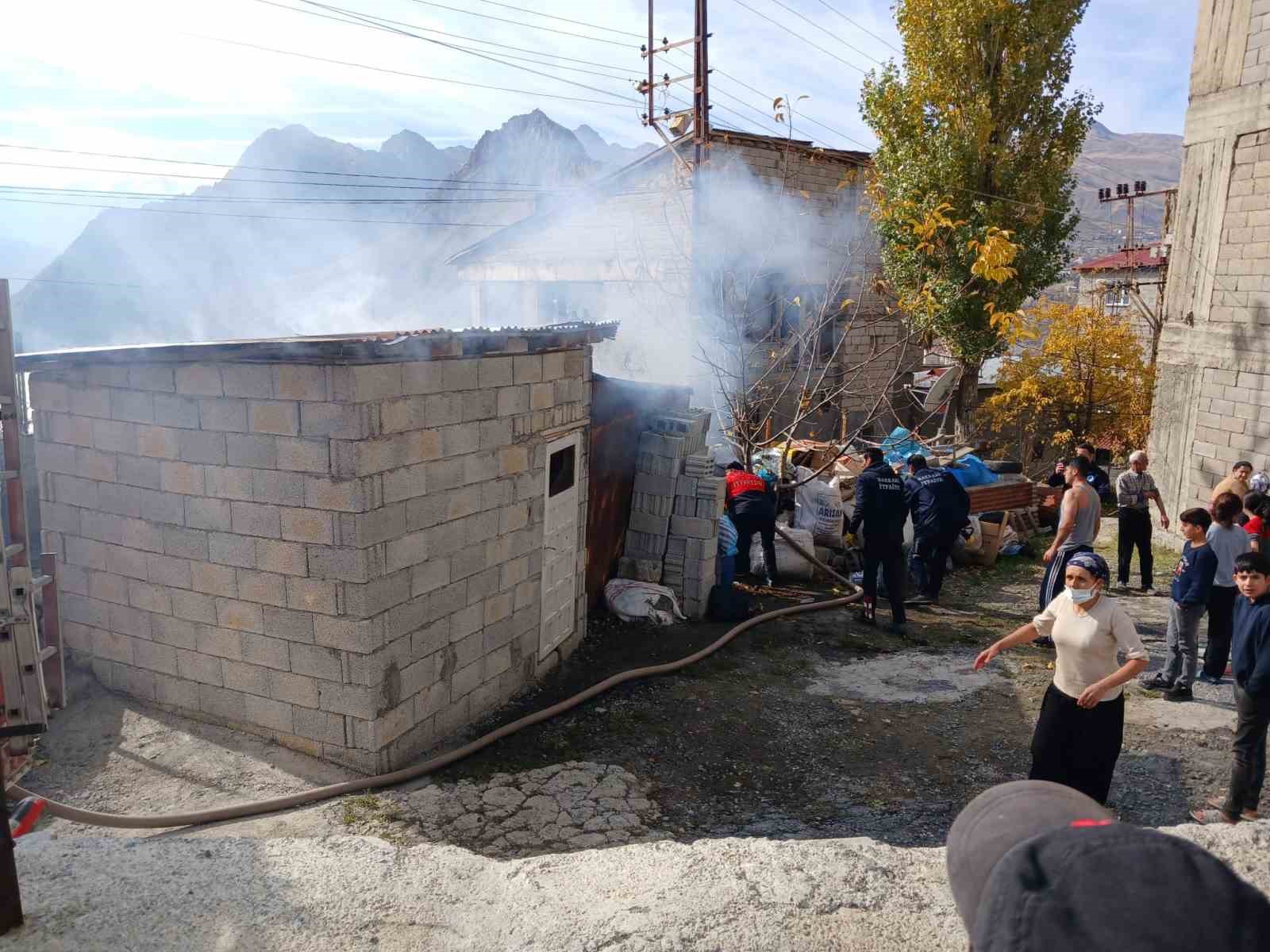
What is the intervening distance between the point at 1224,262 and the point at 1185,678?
7.18 metres

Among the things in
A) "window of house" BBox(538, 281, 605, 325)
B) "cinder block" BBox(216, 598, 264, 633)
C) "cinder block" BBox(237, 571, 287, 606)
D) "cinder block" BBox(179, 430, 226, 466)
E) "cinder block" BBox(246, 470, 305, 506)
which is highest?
"window of house" BBox(538, 281, 605, 325)

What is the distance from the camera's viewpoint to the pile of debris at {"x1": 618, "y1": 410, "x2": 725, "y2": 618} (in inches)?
354

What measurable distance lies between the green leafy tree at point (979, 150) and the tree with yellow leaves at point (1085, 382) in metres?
0.97

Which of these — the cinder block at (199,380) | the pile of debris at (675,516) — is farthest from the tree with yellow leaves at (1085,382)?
the cinder block at (199,380)

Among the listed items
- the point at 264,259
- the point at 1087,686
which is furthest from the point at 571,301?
the point at 264,259

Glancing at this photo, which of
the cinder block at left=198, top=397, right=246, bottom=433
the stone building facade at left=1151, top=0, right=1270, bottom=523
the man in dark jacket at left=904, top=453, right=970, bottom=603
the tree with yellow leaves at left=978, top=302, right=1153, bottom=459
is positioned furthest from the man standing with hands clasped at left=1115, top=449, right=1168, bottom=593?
the cinder block at left=198, top=397, right=246, bottom=433

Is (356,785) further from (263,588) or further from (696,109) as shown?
(696,109)

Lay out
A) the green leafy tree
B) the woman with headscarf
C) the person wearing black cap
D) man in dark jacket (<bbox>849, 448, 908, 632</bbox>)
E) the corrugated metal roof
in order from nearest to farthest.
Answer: the person wearing black cap < the woman with headscarf < the corrugated metal roof < man in dark jacket (<bbox>849, 448, 908, 632</bbox>) < the green leafy tree

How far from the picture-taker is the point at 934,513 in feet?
31.7

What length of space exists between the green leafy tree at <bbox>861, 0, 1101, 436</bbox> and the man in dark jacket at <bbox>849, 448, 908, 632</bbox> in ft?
26.7

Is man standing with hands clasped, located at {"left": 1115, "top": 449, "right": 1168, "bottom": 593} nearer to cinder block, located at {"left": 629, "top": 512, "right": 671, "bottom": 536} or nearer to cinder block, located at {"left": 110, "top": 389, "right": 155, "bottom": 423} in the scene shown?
cinder block, located at {"left": 629, "top": 512, "right": 671, "bottom": 536}

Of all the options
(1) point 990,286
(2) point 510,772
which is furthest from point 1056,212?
(2) point 510,772

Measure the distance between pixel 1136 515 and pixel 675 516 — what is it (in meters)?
5.17

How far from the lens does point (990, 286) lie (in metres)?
17.0
